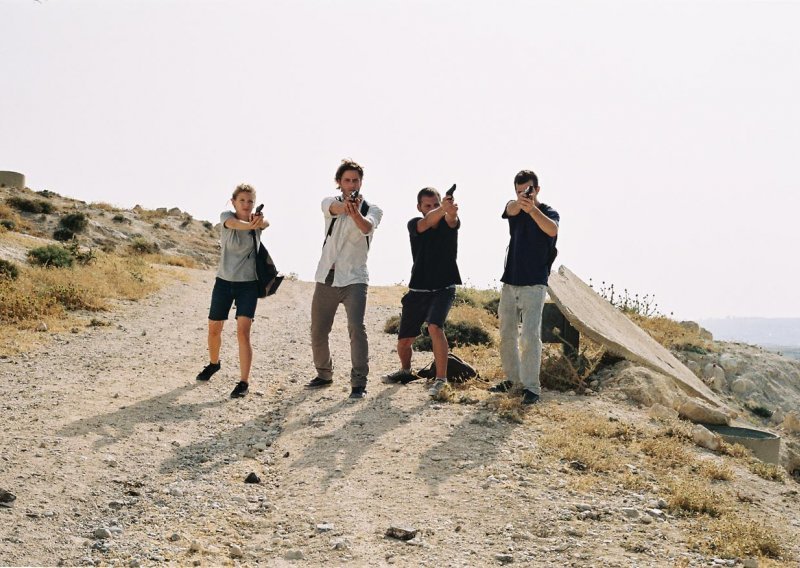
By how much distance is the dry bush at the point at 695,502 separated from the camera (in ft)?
16.7

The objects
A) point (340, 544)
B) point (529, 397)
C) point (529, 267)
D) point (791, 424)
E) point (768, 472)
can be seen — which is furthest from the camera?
point (791, 424)

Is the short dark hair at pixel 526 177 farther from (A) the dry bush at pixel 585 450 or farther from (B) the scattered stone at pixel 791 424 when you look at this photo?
(B) the scattered stone at pixel 791 424

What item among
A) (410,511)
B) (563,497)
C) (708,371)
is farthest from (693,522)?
(708,371)

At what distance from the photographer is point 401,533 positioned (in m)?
4.51

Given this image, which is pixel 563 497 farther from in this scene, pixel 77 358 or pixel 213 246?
pixel 213 246

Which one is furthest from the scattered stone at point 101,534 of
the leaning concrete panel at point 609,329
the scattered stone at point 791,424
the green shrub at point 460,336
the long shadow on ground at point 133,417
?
the scattered stone at point 791,424

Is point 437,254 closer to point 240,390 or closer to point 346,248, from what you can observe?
point 346,248

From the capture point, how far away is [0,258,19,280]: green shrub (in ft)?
45.4

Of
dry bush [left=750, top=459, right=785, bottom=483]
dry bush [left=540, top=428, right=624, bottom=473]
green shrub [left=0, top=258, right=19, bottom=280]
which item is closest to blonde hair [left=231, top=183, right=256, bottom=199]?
dry bush [left=540, top=428, right=624, bottom=473]

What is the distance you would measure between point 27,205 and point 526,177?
30870 millimetres

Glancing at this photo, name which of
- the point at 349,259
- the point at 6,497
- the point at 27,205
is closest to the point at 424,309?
the point at 349,259

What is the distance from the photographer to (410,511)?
4.88 m

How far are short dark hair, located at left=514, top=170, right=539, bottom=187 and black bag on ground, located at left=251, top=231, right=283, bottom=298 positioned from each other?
2727mm

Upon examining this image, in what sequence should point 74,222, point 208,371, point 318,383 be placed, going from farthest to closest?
point 74,222 → point 208,371 → point 318,383
